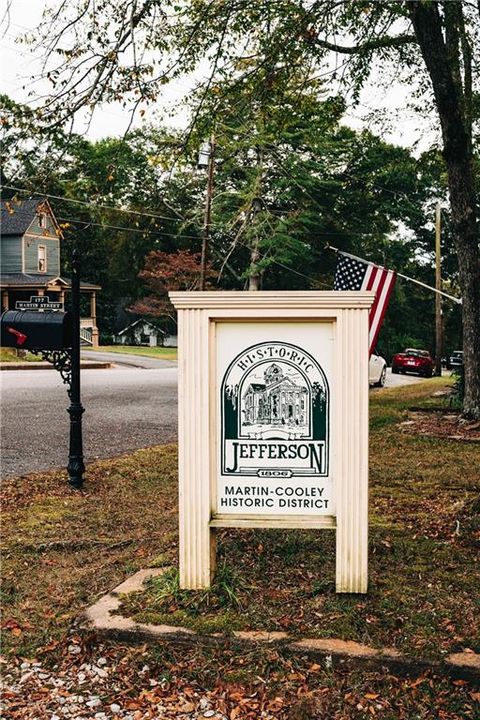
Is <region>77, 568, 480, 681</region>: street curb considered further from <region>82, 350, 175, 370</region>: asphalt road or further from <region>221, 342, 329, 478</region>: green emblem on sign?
<region>82, 350, 175, 370</region>: asphalt road

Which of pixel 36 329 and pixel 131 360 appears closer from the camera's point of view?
pixel 36 329

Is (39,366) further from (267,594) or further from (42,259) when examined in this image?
(267,594)

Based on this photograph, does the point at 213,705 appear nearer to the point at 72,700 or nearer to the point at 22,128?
the point at 72,700

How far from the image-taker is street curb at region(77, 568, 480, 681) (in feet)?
11.1

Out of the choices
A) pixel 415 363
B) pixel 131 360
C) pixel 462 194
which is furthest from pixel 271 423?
pixel 415 363

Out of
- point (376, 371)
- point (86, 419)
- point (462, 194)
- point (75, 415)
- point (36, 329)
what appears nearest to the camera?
point (36, 329)

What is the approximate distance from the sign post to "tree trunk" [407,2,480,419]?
835cm

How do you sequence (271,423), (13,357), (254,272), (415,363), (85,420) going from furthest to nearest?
(254,272) → (415,363) → (13,357) → (85,420) → (271,423)

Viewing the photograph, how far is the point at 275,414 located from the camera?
4.07 metres

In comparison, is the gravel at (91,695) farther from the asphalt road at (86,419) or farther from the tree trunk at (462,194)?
the tree trunk at (462,194)

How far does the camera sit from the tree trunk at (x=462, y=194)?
11180 millimetres

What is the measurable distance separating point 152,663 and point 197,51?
22.2ft

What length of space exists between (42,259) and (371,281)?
32681 mm

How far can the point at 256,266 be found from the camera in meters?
37.5
